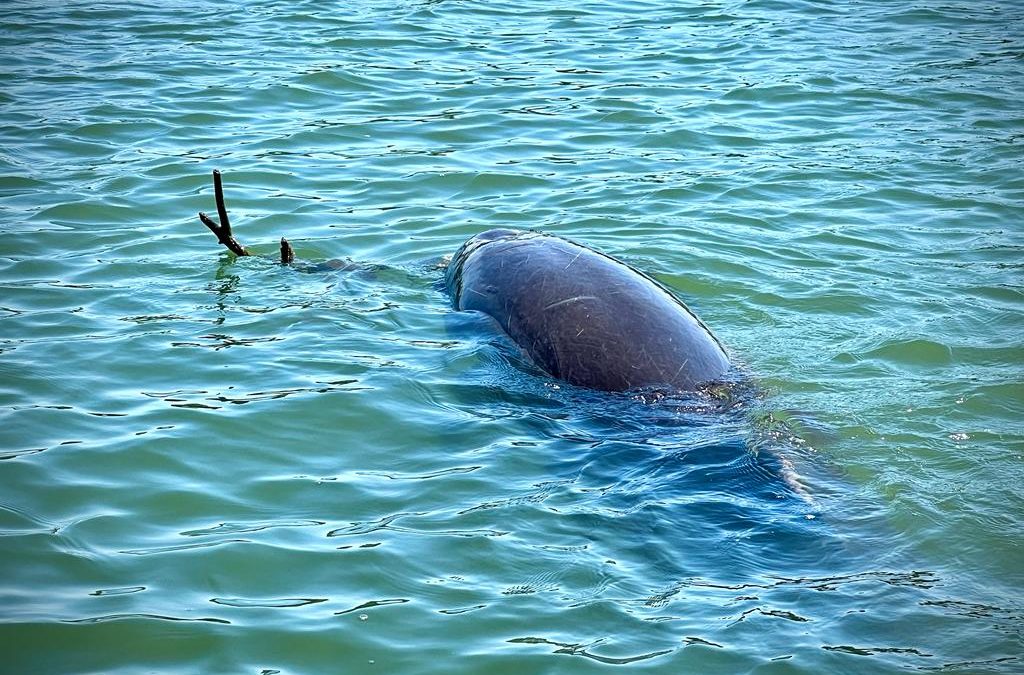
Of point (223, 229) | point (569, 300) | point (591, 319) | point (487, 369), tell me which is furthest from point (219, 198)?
point (591, 319)

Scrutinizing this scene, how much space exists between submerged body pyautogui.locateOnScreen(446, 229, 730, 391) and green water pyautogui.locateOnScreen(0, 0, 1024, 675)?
19 cm

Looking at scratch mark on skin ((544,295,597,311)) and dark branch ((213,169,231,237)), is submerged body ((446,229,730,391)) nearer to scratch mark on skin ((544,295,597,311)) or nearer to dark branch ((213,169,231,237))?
scratch mark on skin ((544,295,597,311))

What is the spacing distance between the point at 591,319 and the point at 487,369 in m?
0.77

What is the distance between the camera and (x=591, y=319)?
21.6ft

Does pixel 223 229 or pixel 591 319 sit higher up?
pixel 223 229

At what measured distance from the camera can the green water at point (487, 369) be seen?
4691 millimetres

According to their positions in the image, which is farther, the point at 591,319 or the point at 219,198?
the point at 219,198

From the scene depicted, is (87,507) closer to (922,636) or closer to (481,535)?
(481,535)

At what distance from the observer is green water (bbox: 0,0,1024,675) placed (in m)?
4.69

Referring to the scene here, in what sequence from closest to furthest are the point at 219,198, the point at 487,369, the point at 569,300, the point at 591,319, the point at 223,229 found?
the point at 591,319 < the point at 569,300 < the point at 487,369 < the point at 219,198 < the point at 223,229

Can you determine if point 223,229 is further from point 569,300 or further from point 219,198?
point 569,300

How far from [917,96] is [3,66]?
1050cm

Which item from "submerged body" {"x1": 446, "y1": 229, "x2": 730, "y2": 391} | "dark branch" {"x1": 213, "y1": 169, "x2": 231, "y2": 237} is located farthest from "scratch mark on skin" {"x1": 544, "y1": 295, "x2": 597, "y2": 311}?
"dark branch" {"x1": 213, "y1": 169, "x2": 231, "y2": 237}

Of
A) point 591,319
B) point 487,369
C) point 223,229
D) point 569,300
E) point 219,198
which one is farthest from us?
point 223,229
